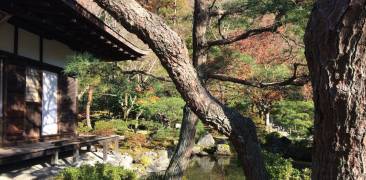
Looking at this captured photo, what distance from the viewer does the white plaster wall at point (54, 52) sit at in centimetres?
917

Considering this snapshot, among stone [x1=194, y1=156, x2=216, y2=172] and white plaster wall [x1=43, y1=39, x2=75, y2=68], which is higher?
white plaster wall [x1=43, y1=39, x2=75, y2=68]

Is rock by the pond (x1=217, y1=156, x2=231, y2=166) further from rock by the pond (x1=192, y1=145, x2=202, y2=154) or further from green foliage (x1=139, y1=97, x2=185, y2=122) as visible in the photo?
green foliage (x1=139, y1=97, x2=185, y2=122)

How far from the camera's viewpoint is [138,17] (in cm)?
252

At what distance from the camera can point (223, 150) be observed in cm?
1895

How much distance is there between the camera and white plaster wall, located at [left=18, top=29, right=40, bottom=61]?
26.9 ft

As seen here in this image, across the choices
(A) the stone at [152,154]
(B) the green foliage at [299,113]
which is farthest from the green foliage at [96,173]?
(B) the green foliage at [299,113]

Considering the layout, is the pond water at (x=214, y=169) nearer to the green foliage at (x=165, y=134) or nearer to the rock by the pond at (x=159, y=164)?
the rock by the pond at (x=159, y=164)

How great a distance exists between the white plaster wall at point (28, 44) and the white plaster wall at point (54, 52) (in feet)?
1.03

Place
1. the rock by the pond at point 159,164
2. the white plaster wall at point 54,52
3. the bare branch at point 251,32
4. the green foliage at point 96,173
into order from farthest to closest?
the rock by the pond at point 159,164 < the white plaster wall at point 54,52 < the bare branch at point 251,32 < the green foliage at point 96,173

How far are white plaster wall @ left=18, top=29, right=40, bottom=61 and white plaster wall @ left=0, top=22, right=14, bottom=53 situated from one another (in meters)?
0.28

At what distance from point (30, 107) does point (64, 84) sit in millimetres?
1512

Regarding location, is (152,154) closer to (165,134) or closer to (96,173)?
(165,134)

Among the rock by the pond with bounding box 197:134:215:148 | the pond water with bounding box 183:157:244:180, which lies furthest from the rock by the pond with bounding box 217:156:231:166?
the rock by the pond with bounding box 197:134:215:148

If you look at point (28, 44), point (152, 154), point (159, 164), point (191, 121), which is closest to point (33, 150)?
point (28, 44)
